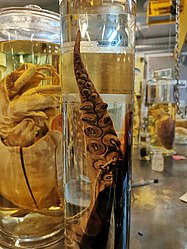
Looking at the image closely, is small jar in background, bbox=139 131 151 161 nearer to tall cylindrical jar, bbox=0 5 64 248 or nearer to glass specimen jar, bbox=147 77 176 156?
glass specimen jar, bbox=147 77 176 156

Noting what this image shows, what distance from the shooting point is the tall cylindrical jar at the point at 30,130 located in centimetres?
36

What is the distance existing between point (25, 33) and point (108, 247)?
30cm

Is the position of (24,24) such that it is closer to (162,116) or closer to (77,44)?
(77,44)

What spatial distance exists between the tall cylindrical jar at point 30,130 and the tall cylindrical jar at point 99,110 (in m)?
0.08

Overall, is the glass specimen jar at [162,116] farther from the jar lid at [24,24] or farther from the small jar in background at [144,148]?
the jar lid at [24,24]

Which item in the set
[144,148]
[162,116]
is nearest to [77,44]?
[144,148]

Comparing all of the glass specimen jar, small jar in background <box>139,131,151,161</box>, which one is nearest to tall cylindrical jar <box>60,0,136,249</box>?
small jar in background <box>139,131,151,161</box>

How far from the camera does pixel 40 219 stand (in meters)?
0.40

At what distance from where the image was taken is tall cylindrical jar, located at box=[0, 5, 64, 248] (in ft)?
1.20

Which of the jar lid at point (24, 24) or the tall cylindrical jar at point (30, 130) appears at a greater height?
the jar lid at point (24, 24)

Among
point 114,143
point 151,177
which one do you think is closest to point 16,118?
point 114,143

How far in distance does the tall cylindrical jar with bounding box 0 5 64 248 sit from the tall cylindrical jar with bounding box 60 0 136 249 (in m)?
0.08

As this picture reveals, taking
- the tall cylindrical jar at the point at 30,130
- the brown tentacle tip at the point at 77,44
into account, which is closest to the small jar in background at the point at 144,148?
the tall cylindrical jar at the point at 30,130

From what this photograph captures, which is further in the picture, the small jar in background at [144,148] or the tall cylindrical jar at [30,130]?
the small jar in background at [144,148]
